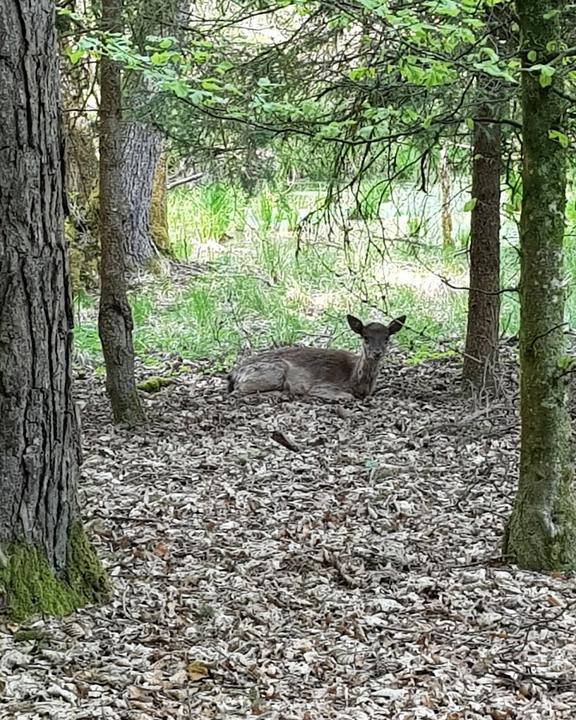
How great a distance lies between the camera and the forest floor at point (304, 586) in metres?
4.28

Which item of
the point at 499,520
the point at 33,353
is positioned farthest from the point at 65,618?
the point at 499,520

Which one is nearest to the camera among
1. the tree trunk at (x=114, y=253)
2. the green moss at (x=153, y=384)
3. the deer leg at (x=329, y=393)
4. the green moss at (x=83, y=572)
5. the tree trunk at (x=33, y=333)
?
the tree trunk at (x=33, y=333)

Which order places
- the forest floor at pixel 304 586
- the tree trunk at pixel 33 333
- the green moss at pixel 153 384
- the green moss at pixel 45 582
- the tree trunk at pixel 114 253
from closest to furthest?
the forest floor at pixel 304 586 < the tree trunk at pixel 33 333 < the green moss at pixel 45 582 < the tree trunk at pixel 114 253 < the green moss at pixel 153 384

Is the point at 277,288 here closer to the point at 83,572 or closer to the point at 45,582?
the point at 83,572

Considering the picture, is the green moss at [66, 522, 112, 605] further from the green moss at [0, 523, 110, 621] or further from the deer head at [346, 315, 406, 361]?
the deer head at [346, 315, 406, 361]

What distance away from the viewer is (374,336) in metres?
9.77

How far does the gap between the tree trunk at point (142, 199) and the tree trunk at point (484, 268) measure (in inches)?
247

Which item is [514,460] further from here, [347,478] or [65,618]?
[65,618]

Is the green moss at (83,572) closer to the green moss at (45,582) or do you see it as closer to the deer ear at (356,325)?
the green moss at (45,582)

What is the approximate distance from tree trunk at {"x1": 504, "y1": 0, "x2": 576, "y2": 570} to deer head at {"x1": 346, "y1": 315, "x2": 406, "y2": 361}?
4170 millimetres

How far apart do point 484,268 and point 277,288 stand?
5.87 meters

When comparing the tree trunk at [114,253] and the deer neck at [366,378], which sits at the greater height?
the tree trunk at [114,253]

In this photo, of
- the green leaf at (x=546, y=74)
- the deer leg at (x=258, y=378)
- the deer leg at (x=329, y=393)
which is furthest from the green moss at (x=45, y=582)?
the deer leg at (x=329, y=393)

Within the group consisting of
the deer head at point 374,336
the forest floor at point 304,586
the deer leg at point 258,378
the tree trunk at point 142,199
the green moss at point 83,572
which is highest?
the tree trunk at point 142,199
